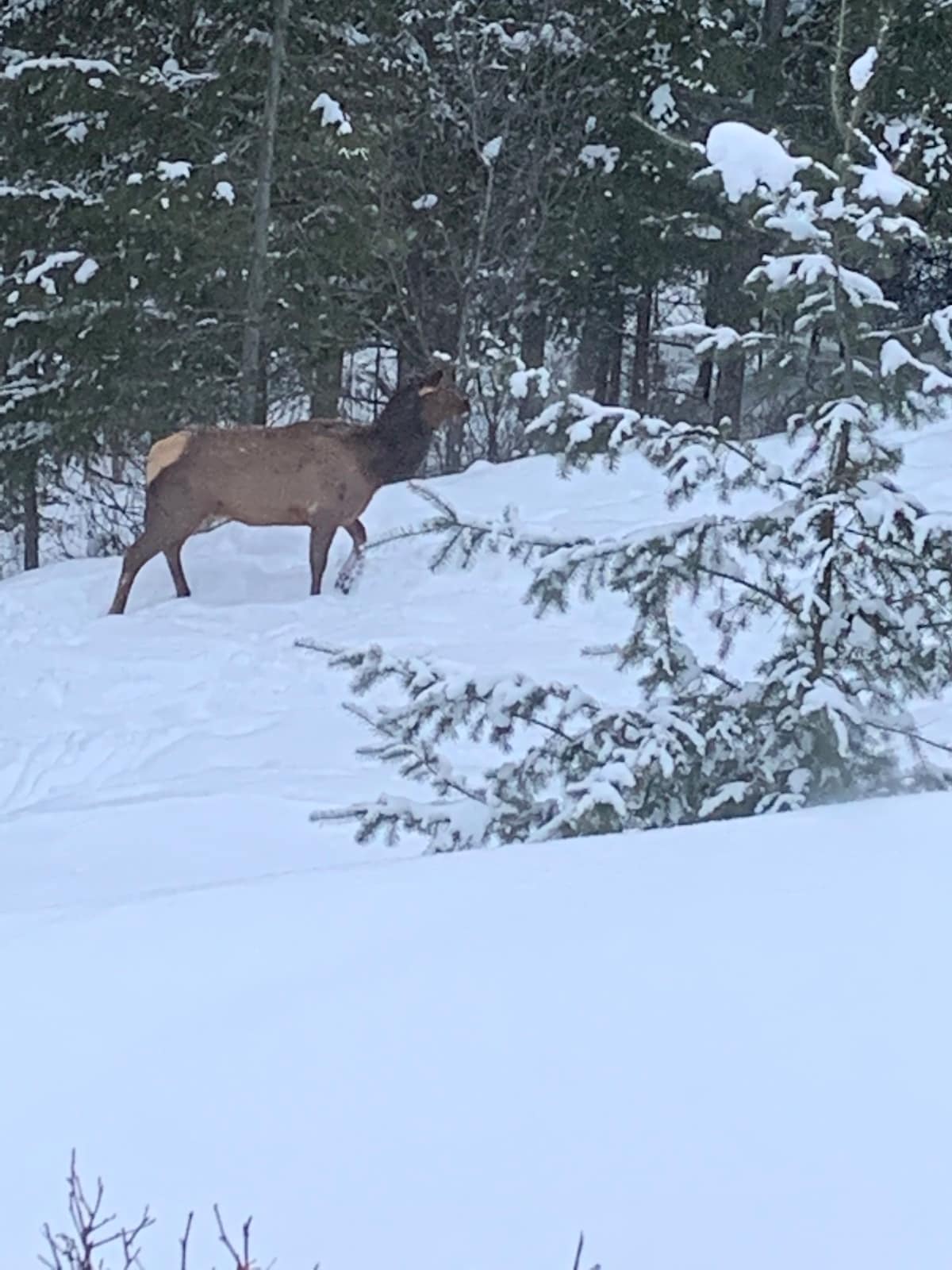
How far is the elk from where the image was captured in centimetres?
931

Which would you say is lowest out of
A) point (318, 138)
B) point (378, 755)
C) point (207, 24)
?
point (378, 755)

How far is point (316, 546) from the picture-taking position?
30.5 ft

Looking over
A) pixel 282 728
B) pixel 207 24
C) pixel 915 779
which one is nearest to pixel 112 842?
pixel 282 728

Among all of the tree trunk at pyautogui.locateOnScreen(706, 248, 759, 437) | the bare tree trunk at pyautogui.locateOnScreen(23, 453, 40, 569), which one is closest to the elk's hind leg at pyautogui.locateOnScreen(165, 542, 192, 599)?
the bare tree trunk at pyautogui.locateOnScreen(23, 453, 40, 569)

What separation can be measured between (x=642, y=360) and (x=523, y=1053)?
16.2m

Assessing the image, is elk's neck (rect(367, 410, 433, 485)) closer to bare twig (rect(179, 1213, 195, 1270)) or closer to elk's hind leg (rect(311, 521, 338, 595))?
elk's hind leg (rect(311, 521, 338, 595))

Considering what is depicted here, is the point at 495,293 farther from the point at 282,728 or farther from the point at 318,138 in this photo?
the point at 282,728

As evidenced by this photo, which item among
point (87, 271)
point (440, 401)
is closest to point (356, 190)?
point (87, 271)

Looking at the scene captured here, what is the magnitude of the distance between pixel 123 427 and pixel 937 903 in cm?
1265

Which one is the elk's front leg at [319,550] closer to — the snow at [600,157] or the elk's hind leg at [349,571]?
the elk's hind leg at [349,571]

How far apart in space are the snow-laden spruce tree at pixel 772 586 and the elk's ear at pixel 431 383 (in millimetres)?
5914

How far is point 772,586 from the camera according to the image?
12.9ft

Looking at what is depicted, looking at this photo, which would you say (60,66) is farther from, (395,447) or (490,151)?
(395,447)

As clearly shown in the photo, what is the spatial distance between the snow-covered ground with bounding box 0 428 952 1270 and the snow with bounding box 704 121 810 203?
1507mm
